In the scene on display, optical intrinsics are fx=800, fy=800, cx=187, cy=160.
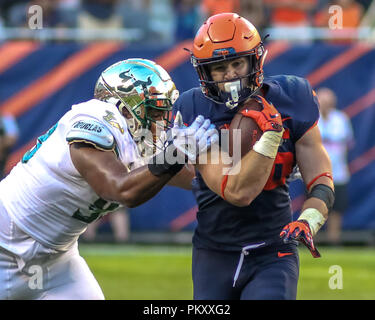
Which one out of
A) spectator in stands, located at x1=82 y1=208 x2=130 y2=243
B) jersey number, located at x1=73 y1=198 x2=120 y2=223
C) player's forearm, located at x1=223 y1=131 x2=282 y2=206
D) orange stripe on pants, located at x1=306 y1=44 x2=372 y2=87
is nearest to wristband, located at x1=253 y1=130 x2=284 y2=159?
player's forearm, located at x1=223 y1=131 x2=282 y2=206

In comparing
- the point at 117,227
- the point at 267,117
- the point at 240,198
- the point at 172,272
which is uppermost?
the point at 267,117

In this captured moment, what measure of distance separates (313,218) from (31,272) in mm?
1433

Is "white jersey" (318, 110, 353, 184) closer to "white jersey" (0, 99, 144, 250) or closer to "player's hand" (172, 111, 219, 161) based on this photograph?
"white jersey" (0, 99, 144, 250)

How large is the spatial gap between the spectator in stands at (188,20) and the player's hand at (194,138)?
6.59 meters

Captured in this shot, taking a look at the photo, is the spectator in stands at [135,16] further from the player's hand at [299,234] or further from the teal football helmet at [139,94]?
the player's hand at [299,234]

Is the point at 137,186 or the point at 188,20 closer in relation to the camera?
the point at 137,186

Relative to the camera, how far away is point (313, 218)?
380 centimetres

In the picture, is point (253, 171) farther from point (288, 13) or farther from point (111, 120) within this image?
point (288, 13)

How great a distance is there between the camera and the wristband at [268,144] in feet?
11.8

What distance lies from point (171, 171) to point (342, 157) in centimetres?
646

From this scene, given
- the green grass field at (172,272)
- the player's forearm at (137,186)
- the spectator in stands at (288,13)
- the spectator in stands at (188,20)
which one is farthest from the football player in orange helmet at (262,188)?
the spectator in stands at (288,13)

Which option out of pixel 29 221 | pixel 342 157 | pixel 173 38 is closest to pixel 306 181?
pixel 29 221

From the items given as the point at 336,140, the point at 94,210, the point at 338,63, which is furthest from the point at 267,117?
the point at 338,63
